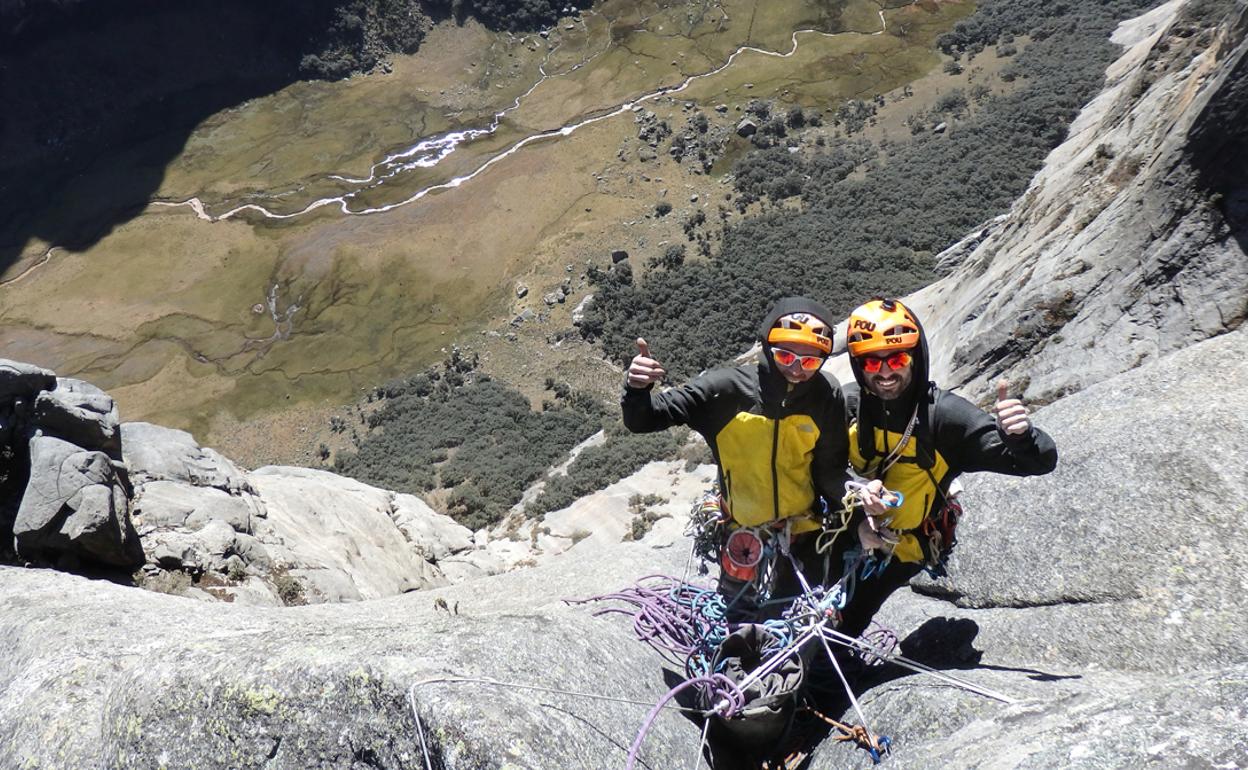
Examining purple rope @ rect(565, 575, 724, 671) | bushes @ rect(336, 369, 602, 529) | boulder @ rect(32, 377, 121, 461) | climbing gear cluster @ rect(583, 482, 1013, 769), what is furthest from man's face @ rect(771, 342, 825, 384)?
bushes @ rect(336, 369, 602, 529)

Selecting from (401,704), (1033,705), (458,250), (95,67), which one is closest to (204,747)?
(401,704)

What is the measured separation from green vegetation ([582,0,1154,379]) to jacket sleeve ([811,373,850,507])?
25476 millimetres

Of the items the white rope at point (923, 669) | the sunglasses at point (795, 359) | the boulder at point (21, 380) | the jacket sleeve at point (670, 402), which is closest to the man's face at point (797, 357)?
the sunglasses at point (795, 359)

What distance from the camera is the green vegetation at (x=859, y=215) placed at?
1268 inches

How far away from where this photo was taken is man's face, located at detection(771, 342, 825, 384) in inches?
204

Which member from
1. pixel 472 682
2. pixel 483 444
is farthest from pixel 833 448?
pixel 483 444

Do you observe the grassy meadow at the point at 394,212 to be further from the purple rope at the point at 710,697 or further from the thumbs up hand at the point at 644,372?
the purple rope at the point at 710,697

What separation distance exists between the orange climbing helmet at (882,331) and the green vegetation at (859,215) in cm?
2600

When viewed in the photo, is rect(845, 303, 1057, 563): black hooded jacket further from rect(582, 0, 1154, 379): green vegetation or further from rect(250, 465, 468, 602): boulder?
rect(582, 0, 1154, 379): green vegetation

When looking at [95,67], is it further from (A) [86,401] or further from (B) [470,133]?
(A) [86,401]

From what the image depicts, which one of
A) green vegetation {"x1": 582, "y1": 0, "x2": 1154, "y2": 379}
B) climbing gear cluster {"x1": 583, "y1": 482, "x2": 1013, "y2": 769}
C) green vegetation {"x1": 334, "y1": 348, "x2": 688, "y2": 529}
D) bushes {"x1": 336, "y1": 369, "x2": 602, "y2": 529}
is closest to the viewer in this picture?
climbing gear cluster {"x1": 583, "y1": 482, "x2": 1013, "y2": 769}

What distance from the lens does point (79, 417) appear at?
37.8 feet

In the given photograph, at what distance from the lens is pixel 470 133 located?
173ft

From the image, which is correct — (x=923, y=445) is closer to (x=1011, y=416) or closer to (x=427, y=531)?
(x=1011, y=416)
